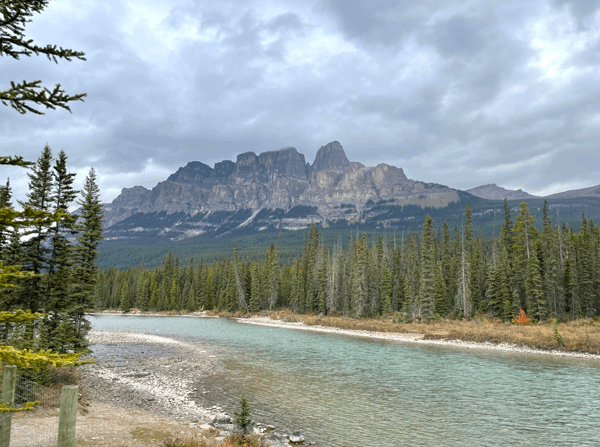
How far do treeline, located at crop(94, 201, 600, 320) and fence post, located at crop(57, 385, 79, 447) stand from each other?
6309 cm

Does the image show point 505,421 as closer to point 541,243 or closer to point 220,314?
point 541,243

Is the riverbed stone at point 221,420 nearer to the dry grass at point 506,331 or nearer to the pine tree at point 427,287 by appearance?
the dry grass at point 506,331

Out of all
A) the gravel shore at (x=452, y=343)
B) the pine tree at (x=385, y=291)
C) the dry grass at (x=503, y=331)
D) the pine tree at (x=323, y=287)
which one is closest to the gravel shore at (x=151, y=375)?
the gravel shore at (x=452, y=343)

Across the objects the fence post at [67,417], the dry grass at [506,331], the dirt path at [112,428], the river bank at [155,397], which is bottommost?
the dry grass at [506,331]

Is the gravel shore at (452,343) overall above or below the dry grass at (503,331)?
below

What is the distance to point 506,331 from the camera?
46.0 m

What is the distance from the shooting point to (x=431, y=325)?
192 feet

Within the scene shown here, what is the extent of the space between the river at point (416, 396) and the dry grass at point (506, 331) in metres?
5.63

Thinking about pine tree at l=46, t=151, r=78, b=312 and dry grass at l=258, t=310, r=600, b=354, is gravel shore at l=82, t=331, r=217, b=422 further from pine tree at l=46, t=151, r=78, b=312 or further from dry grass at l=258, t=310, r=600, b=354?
dry grass at l=258, t=310, r=600, b=354

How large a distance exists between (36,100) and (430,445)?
16.2 meters

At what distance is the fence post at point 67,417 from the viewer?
7.11 m

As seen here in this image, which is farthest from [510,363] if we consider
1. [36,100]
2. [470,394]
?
[36,100]

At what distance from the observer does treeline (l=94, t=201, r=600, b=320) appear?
194 ft

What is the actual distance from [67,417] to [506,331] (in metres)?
51.3
